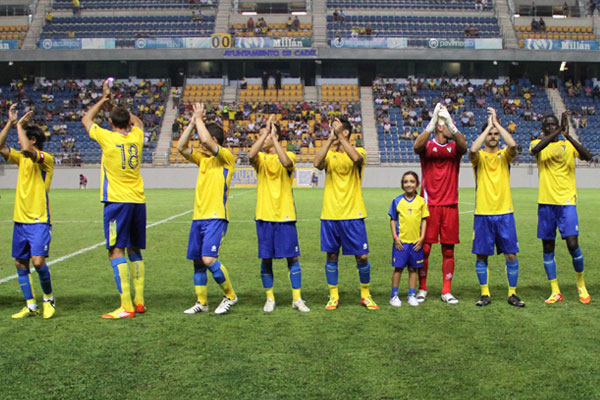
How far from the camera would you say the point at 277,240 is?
6715 millimetres

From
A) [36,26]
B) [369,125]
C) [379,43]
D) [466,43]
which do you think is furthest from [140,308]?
[36,26]

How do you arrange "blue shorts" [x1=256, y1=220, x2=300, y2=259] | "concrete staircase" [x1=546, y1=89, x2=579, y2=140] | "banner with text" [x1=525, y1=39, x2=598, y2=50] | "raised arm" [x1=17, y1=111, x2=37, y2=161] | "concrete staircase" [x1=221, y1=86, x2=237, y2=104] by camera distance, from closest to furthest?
"raised arm" [x1=17, y1=111, x2=37, y2=161], "blue shorts" [x1=256, y1=220, x2=300, y2=259], "banner with text" [x1=525, y1=39, x2=598, y2=50], "concrete staircase" [x1=546, y1=89, x2=579, y2=140], "concrete staircase" [x1=221, y1=86, x2=237, y2=104]

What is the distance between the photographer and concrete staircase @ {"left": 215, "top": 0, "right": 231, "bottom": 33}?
50594 mm

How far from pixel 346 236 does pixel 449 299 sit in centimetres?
137

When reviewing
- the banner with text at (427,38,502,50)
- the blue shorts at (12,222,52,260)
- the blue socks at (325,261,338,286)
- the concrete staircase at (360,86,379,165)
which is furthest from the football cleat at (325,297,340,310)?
the banner with text at (427,38,502,50)

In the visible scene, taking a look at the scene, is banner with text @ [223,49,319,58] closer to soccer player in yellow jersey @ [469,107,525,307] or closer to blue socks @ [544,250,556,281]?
soccer player in yellow jersey @ [469,107,525,307]

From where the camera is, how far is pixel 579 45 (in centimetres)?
4581

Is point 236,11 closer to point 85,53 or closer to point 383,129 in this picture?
point 85,53

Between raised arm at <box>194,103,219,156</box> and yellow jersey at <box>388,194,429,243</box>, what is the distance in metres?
2.08

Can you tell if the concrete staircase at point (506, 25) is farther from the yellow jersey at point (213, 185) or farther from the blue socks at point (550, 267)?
the yellow jersey at point (213, 185)

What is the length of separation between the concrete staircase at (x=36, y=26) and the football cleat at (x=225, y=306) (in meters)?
46.7

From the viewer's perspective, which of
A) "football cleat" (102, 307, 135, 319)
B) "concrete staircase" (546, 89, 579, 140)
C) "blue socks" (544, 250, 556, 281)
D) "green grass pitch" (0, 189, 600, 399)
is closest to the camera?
"green grass pitch" (0, 189, 600, 399)

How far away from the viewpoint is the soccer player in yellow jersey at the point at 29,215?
650 cm

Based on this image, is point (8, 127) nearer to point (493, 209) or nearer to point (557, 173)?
point (493, 209)
